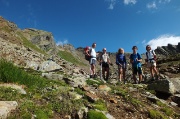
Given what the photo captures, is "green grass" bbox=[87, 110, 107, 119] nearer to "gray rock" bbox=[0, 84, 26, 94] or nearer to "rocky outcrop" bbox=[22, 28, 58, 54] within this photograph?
"gray rock" bbox=[0, 84, 26, 94]

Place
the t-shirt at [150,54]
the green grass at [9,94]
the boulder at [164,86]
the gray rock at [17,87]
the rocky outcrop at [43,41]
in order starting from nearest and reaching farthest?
the green grass at [9,94], the gray rock at [17,87], the boulder at [164,86], the t-shirt at [150,54], the rocky outcrop at [43,41]

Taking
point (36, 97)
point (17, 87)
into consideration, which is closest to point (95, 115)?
point (36, 97)

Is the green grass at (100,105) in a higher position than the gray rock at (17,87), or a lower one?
lower


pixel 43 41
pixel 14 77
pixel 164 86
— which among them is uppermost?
pixel 43 41

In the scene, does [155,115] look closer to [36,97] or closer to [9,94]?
[36,97]

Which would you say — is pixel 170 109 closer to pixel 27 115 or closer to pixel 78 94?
pixel 78 94

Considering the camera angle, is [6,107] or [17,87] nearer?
[6,107]

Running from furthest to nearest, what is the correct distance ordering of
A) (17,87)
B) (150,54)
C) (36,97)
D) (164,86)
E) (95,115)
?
1. (150,54)
2. (164,86)
3. (17,87)
4. (36,97)
5. (95,115)

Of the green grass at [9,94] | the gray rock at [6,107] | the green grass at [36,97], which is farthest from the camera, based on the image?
the green grass at [9,94]

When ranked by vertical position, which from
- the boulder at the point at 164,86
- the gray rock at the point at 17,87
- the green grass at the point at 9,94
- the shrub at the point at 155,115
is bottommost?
the shrub at the point at 155,115

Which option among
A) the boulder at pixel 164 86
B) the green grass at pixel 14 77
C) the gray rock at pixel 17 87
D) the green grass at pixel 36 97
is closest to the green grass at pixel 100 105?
the green grass at pixel 36 97

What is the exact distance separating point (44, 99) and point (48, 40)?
134 m

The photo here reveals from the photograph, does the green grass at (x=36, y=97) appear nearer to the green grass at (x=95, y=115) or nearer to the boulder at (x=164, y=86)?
the green grass at (x=95, y=115)

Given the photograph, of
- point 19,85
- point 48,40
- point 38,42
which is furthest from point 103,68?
point 48,40
